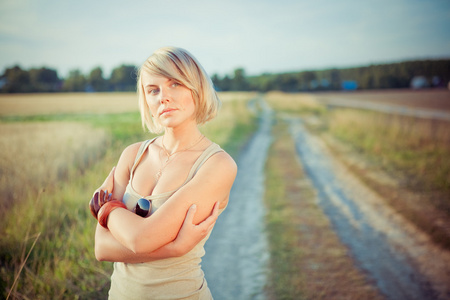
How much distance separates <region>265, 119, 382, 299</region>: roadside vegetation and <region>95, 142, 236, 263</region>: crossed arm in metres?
2.27

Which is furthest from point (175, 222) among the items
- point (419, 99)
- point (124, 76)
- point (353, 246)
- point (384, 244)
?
point (419, 99)

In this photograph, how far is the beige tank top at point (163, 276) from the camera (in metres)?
1.18

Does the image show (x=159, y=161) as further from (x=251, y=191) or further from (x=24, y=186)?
(x=251, y=191)

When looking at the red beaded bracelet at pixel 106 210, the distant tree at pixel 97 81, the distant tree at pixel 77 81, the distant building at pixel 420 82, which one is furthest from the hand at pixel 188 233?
the distant building at pixel 420 82

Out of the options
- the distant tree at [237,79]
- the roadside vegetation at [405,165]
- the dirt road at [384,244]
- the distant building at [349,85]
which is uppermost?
the distant building at [349,85]

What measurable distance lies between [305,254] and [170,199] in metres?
3.14

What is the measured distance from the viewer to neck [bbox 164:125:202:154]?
1.31 m

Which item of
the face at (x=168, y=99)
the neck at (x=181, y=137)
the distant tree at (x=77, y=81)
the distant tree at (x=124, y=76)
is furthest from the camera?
the distant tree at (x=77, y=81)

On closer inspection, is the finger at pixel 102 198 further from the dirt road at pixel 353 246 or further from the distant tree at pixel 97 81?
the distant tree at pixel 97 81

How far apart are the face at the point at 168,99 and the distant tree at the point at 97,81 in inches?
363

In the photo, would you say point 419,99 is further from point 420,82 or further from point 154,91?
point 154,91

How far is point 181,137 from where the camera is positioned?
51.9 inches

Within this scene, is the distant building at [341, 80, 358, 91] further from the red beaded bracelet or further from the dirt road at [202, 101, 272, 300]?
the red beaded bracelet

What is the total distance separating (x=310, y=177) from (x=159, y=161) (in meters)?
6.33
